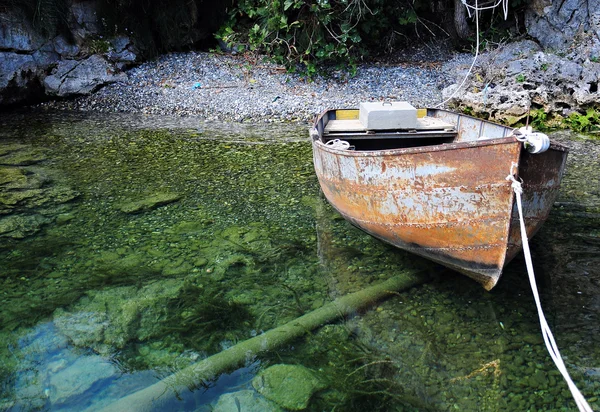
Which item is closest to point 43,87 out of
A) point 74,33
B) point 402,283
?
point 74,33

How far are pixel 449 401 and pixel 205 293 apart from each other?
2.41m

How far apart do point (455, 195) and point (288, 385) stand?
2.02 meters

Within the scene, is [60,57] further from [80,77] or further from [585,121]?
[585,121]

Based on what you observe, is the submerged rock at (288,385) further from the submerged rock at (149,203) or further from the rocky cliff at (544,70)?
the rocky cliff at (544,70)

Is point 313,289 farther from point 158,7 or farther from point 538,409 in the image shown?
point 158,7

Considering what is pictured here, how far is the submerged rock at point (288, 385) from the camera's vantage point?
3607 mm

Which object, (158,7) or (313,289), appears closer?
(313,289)

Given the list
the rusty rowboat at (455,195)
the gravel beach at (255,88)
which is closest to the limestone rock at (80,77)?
the gravel beach at (255,88)

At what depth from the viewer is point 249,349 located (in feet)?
13.2

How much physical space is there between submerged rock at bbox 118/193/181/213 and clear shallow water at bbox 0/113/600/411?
35 millimetres

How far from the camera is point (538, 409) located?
3480 millimetres

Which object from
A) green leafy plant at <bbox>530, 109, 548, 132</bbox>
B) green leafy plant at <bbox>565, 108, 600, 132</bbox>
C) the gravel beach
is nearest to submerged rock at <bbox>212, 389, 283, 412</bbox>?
the gravel beach

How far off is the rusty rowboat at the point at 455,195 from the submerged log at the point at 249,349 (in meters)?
0.48

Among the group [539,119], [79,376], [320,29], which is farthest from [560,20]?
[79,376]
